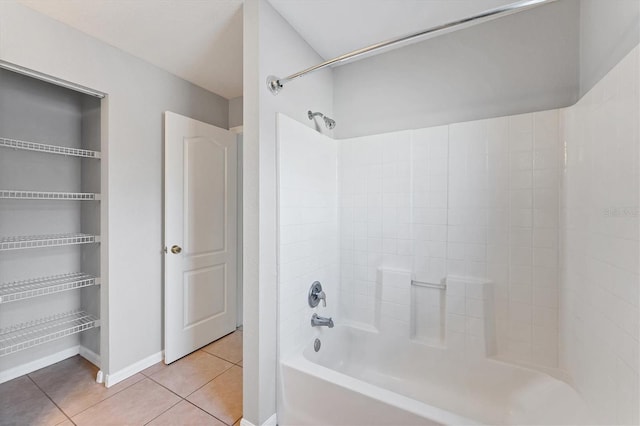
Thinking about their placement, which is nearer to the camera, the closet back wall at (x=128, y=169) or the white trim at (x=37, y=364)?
the closet back wall at (x=128, y=169)

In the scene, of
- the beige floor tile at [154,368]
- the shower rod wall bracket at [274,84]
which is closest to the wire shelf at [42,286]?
the beige floor tile at [154,368]

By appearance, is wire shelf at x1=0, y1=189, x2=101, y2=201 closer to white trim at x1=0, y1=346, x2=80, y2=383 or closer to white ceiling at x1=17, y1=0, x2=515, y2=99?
white ceiling at x1=17, y1=0, x2=515, y2=99

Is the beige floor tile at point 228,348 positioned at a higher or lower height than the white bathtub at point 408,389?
lower

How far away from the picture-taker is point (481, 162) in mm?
1675

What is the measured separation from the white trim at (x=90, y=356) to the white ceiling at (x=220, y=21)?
2345 mm

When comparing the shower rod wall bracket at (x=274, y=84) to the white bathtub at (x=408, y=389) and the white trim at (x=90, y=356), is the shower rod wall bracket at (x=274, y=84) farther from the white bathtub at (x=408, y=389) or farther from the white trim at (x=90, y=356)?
the white trim at (x=90, y=356)

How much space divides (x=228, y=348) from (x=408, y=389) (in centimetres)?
156

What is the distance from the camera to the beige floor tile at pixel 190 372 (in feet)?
6.37

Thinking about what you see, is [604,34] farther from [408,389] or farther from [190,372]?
[190,372]

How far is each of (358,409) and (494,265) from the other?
111 centimetres

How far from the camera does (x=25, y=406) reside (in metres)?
1.71

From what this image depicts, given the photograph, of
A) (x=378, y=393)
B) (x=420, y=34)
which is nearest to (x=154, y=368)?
(x=378, y=393)

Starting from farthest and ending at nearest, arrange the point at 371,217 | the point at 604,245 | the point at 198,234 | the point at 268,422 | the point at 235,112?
the point at 235,112
the point at 198,234
the point at 371,217
the point at 268,422
the point at 604,245

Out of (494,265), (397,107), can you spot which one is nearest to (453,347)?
(494,265)
